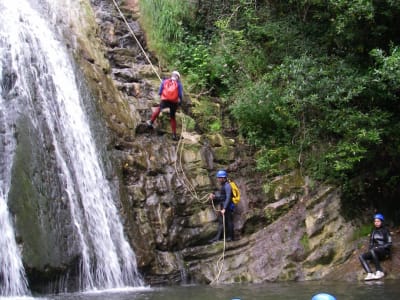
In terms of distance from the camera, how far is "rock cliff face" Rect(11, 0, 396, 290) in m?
10.6

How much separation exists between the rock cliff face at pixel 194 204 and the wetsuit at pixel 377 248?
31cm

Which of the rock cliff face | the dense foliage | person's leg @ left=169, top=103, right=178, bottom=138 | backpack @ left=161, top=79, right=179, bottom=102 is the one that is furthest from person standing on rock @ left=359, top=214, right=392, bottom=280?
backpack @ left=161, top=79, right=179, bottom=102

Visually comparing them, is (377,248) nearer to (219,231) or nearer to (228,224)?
(228,224)

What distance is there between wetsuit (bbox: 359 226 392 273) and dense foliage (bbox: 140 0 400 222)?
1.15 meters

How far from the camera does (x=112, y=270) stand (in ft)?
32.3

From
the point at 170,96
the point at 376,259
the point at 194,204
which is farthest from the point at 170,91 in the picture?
the point at 376,259

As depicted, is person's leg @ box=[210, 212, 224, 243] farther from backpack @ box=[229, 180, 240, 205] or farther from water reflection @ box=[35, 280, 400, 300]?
water reflection @ box=[35, 280, 400, 300]

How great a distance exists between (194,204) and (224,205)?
0.72m

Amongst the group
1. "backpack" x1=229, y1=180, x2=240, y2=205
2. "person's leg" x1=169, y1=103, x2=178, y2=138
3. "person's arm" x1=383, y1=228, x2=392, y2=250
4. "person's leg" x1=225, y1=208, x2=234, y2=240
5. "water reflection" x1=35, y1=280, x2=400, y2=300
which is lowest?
"water reflection" x1=35, y1=280, x2=400, y2=300

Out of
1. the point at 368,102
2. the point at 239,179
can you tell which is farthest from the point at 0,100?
the point at 368,102

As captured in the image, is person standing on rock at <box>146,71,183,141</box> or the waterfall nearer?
the waterfall

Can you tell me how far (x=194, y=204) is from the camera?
11.7m

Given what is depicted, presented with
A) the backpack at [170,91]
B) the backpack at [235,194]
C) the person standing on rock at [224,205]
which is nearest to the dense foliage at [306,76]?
the backpack at [235,194]

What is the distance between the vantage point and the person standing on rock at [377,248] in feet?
31.0
